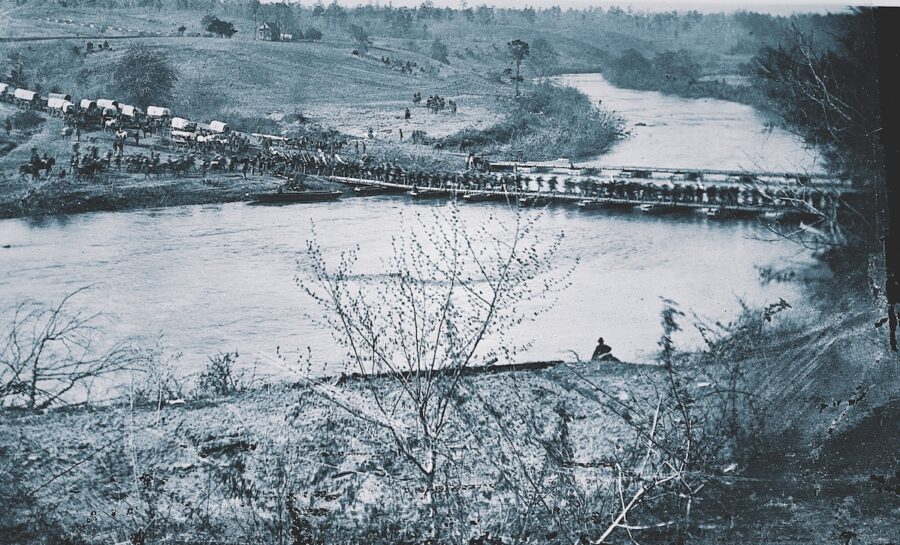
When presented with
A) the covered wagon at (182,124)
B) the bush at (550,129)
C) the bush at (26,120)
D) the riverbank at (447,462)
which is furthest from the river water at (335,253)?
the bush at (26,120)

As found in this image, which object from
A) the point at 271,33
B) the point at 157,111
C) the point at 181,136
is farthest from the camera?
the point at 271,33

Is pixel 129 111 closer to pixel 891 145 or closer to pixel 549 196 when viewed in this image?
pixel 549 196

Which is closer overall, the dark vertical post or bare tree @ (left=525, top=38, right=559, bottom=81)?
the dark vertical post

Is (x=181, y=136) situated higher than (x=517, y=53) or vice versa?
(x=517, y=53)

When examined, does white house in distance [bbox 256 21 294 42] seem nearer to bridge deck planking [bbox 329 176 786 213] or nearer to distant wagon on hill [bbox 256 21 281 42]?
distant wagon on hill [bbox 256 21 281 42]

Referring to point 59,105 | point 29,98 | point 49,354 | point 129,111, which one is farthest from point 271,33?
point 49,354

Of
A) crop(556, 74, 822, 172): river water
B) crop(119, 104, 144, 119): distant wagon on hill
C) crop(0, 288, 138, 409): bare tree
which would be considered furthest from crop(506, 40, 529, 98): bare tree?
crop(0, 288, 138, 409): bare tree
